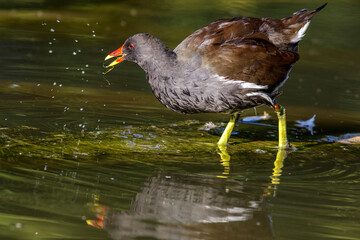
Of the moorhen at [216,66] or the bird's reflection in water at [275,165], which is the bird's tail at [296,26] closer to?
the moorhen at [216,66]

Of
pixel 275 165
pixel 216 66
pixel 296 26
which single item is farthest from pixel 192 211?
pixel 296 26

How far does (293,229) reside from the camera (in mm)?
3961

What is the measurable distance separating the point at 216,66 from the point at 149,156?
3.28 feet

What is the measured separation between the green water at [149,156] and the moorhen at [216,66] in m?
0.50

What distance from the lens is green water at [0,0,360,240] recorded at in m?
3.96

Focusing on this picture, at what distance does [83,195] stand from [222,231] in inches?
41.6

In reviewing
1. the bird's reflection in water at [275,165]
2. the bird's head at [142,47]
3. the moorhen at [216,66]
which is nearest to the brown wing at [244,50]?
the moorhen at [216,66]

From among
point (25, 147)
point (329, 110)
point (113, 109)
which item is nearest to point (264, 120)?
point (329, 110)

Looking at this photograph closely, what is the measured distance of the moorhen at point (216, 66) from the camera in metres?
5.74

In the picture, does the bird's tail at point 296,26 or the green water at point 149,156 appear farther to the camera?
the bird's tail at point 296,26

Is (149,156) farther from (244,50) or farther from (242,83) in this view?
(244,50)

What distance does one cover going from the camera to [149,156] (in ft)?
18.4

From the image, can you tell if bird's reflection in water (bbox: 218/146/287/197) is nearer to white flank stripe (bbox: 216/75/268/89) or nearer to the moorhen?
the moorhen

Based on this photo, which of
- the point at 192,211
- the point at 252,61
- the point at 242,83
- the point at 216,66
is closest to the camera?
the point at 192,211
